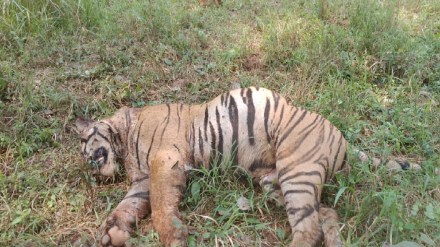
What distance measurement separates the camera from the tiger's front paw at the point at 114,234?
2803 mm

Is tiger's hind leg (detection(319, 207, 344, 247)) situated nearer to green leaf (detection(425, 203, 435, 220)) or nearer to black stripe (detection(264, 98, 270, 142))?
green leaf (detection(425, 203, 435, 220))

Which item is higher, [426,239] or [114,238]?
[426,239]

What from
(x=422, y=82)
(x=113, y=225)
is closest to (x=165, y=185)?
(x=113, y=225)

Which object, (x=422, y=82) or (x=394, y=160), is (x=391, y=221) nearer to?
(x=394, y=160)

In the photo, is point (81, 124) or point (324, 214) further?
point (81, 124)

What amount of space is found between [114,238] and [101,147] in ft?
2.92

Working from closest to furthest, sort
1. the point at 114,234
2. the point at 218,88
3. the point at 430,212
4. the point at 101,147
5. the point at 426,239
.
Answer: the point at 426,239
the point at 430,212
the point at 114,234
the point at 101,147
the point at 218,88

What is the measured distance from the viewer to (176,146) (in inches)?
128

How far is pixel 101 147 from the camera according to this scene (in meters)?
3.46

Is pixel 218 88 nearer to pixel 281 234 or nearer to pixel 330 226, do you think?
pixel 281 234

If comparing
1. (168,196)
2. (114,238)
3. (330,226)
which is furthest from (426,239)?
(114,238)

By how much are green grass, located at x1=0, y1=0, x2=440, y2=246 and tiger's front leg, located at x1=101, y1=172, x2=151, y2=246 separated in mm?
93

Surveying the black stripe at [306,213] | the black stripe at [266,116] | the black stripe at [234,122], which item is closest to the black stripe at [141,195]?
the black stripe at [234,122]

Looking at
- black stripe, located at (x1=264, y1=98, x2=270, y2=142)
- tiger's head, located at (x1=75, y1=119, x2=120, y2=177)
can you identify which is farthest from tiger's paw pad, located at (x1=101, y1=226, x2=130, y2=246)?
black stripe, located at (x1=264, y1=98, x2=270, y2=142)
